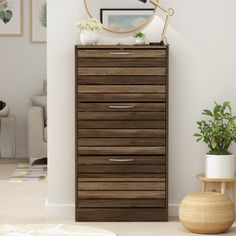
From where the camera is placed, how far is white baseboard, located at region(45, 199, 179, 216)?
6.32 metres

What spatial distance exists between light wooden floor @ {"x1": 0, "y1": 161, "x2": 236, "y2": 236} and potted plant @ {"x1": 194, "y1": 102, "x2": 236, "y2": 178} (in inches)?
16.3

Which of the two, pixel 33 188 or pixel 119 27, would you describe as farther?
pixel 33 188

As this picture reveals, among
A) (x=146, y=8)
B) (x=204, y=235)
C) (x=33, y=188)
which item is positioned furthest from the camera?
(x=33, y=188)

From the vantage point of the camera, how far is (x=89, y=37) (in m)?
6.02

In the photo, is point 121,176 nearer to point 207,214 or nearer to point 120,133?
point 120,133

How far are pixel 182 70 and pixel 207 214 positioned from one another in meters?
1.15

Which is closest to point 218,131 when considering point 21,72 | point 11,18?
point 21,72

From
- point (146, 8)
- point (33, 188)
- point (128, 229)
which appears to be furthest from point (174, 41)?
point (33, 188)

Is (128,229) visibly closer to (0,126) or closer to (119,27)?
(119,27)

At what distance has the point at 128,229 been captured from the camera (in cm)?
584

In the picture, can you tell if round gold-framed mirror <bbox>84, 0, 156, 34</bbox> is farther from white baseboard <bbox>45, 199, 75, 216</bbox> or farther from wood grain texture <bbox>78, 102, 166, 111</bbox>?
white baseboard <bbox>45, 199, 75, 216</bbox>

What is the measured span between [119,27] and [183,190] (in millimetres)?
1290

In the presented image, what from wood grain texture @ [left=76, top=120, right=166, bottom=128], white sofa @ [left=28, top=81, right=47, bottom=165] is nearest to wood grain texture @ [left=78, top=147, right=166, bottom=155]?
wood grain texture @ [left=76, top=120, right=166, bottom=128]

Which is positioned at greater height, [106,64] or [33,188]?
[106,64]
